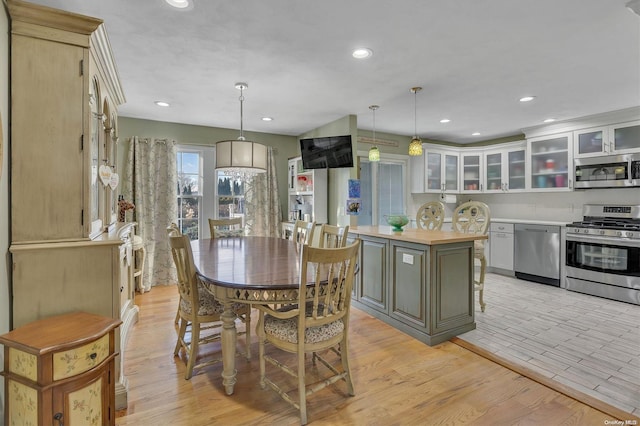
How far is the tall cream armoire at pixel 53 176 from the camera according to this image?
173 centimetres

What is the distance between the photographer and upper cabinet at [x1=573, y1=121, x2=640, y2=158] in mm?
4230

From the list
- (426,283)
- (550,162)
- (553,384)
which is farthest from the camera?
(550,162)

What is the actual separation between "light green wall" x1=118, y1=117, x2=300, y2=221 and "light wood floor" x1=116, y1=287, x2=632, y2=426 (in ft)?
10.7

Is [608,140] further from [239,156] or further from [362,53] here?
[239,156]

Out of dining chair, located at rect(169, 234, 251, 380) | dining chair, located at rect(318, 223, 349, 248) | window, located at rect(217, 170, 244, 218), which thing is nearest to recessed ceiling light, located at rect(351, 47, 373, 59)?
dining chair, located at rect(318, 223, 349, 248)

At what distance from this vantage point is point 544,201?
556cm

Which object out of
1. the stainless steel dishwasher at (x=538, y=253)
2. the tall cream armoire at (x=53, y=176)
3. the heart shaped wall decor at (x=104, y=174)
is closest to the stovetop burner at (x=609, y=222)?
the stainless steel dishwasher at (x=538, y=253)

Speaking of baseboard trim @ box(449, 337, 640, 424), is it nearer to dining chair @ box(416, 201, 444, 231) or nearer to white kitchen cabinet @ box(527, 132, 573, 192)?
dining chair @ box(416, 201, 444, 231)

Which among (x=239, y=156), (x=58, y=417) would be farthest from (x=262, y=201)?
(x=58, y=417)

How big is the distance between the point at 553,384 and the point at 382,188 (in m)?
3.90

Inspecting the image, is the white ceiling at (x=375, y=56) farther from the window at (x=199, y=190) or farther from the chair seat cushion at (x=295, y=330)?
the chair seat cushion at (x=295, y=330)

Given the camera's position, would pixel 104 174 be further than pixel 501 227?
No

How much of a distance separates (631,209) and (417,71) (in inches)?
155

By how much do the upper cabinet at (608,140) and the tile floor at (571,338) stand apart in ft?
6.78
